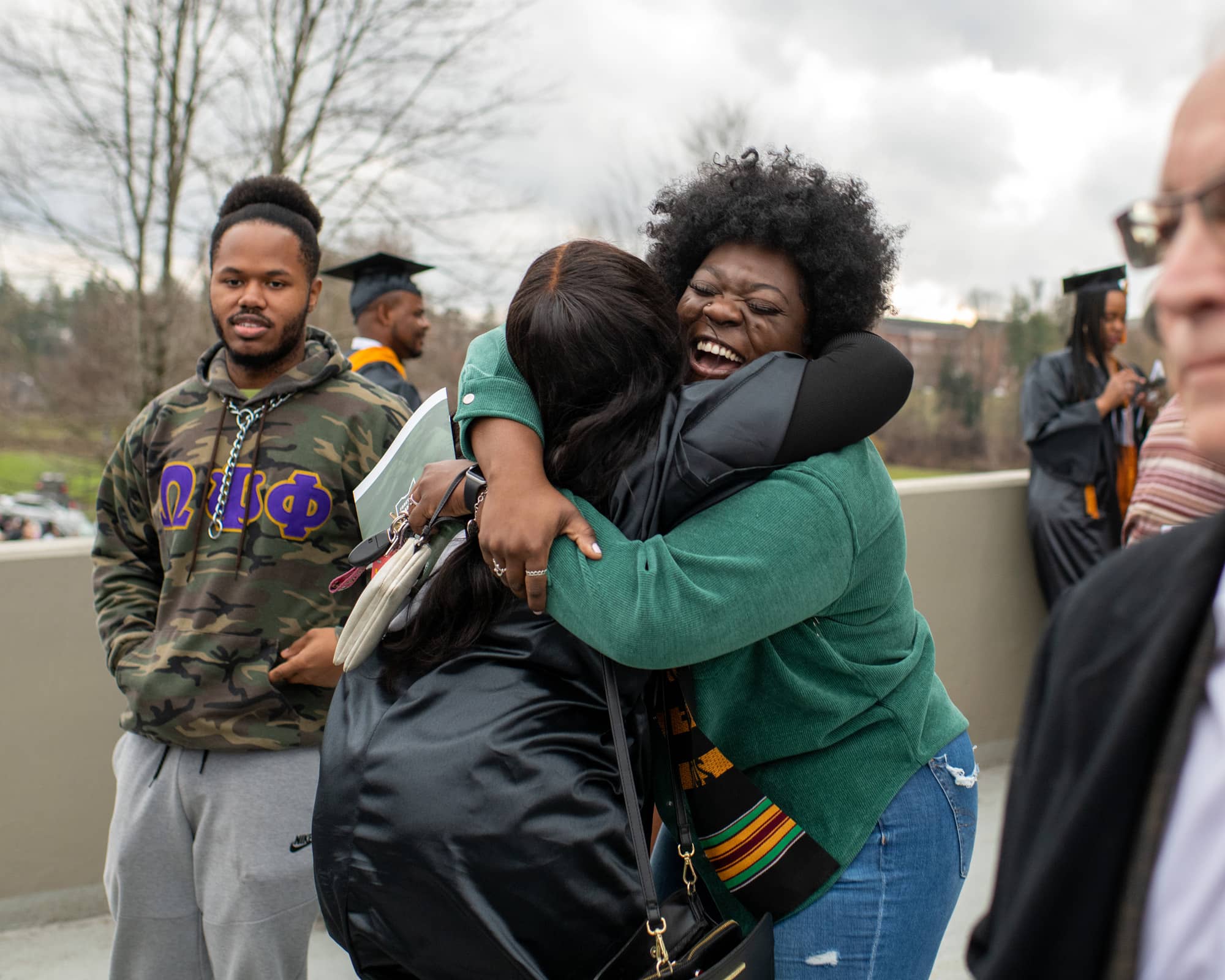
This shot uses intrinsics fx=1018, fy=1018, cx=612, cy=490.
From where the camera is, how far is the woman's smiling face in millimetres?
1895

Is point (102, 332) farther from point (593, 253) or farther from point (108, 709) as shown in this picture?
point (593, 253)

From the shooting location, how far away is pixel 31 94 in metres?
9.89

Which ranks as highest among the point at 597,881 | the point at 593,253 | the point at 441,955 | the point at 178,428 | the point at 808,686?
the point at 593,253

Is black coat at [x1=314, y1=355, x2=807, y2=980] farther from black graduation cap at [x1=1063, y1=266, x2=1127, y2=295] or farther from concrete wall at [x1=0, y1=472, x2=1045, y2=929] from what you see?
black graduation cap at [x1=1063, y1=266, x2=1127, y2=295]

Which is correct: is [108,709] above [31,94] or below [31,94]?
below

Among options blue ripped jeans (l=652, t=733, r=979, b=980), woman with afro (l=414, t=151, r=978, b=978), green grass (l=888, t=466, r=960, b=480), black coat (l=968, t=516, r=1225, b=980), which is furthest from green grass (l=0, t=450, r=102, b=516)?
green grass (l=888, t=466, r=960, b=480)

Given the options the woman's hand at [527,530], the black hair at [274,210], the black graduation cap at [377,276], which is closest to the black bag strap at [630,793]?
the woman's hand at [527,530]

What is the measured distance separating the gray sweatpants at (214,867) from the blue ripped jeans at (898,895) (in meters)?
1.11

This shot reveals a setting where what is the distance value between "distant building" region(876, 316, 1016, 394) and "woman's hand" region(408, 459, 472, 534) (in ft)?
71.8

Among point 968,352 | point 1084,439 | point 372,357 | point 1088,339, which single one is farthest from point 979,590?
point 968,352

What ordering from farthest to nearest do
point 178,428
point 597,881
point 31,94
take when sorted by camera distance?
point 31,94, point 178,428, point 597,881

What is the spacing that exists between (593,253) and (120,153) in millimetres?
10380

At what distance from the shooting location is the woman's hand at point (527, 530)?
4.96ft

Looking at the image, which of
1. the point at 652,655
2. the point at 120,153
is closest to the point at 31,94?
the point at 120,153
